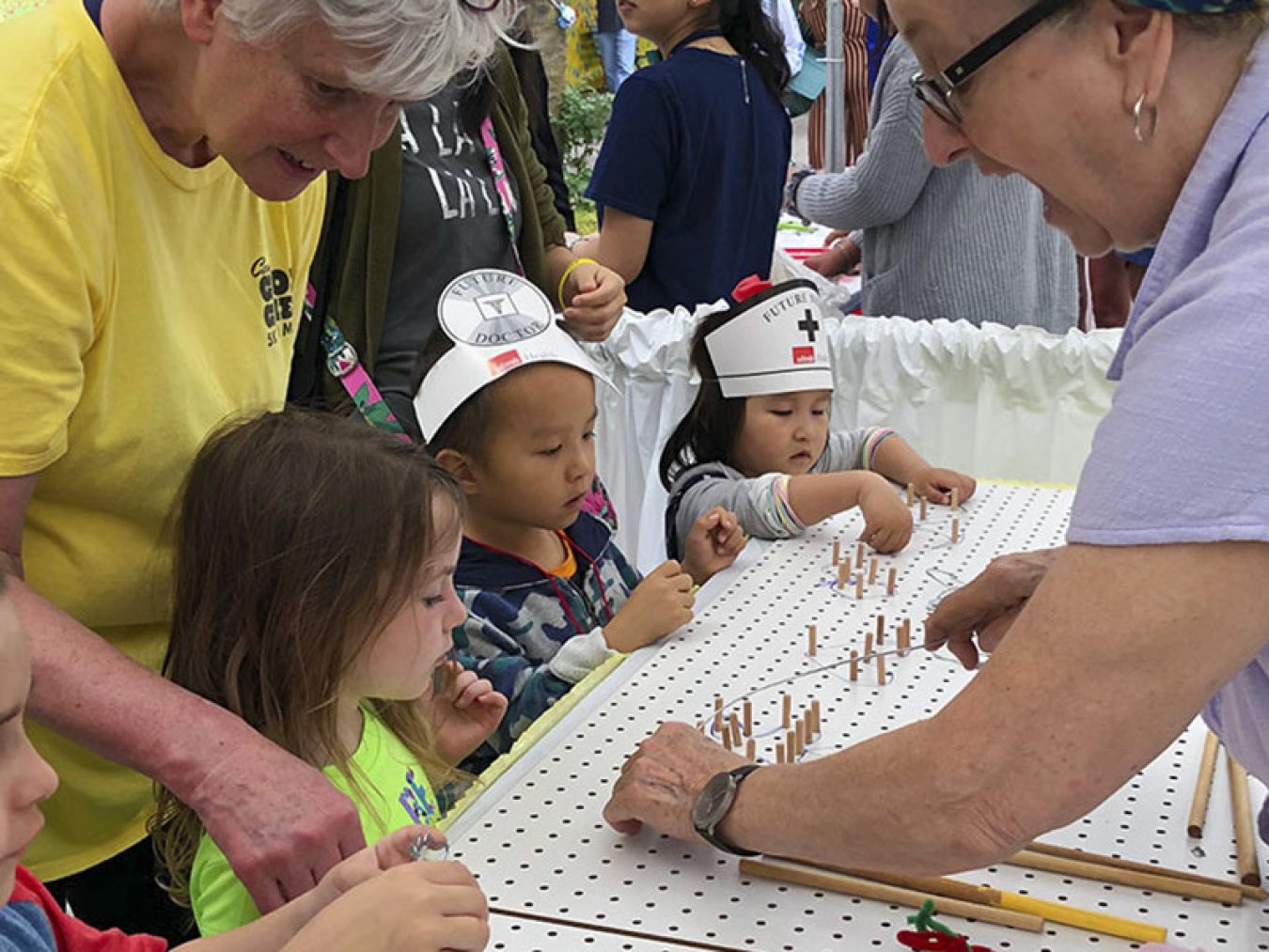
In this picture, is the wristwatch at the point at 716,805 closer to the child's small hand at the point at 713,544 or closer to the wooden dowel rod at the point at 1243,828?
the wooden dowel rod at the point at 1243,828

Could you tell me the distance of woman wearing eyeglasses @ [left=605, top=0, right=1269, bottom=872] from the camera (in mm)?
926

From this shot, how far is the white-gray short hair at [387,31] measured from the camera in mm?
1239

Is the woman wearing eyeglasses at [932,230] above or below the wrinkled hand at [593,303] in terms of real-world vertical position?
above

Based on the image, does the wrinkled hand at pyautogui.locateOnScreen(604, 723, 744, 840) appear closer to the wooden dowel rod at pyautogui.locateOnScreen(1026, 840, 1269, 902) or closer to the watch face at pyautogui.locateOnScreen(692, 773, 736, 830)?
the watch face at pyautogui.locateOnScreen(692, 773, 736, 830)

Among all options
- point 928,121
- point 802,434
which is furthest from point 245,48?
point 802,434

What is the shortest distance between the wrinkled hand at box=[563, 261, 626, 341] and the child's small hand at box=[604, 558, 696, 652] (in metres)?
0.58

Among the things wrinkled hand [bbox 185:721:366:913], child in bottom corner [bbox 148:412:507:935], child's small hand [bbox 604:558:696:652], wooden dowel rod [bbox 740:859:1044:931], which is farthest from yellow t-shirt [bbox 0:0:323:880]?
wooden dowel rod [bbox 740:859:1044:931]

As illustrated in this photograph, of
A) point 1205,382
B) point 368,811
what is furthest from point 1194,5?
point 368,811

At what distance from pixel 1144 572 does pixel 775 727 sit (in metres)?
0.78

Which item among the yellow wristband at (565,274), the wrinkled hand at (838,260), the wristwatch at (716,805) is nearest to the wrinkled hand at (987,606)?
the wristwatch at (716,805)

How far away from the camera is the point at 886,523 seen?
2.26 m

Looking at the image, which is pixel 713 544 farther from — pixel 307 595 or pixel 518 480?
pixel 307 595

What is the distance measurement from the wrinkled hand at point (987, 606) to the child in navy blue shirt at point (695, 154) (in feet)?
6.03

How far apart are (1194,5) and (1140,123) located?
0.29ft
